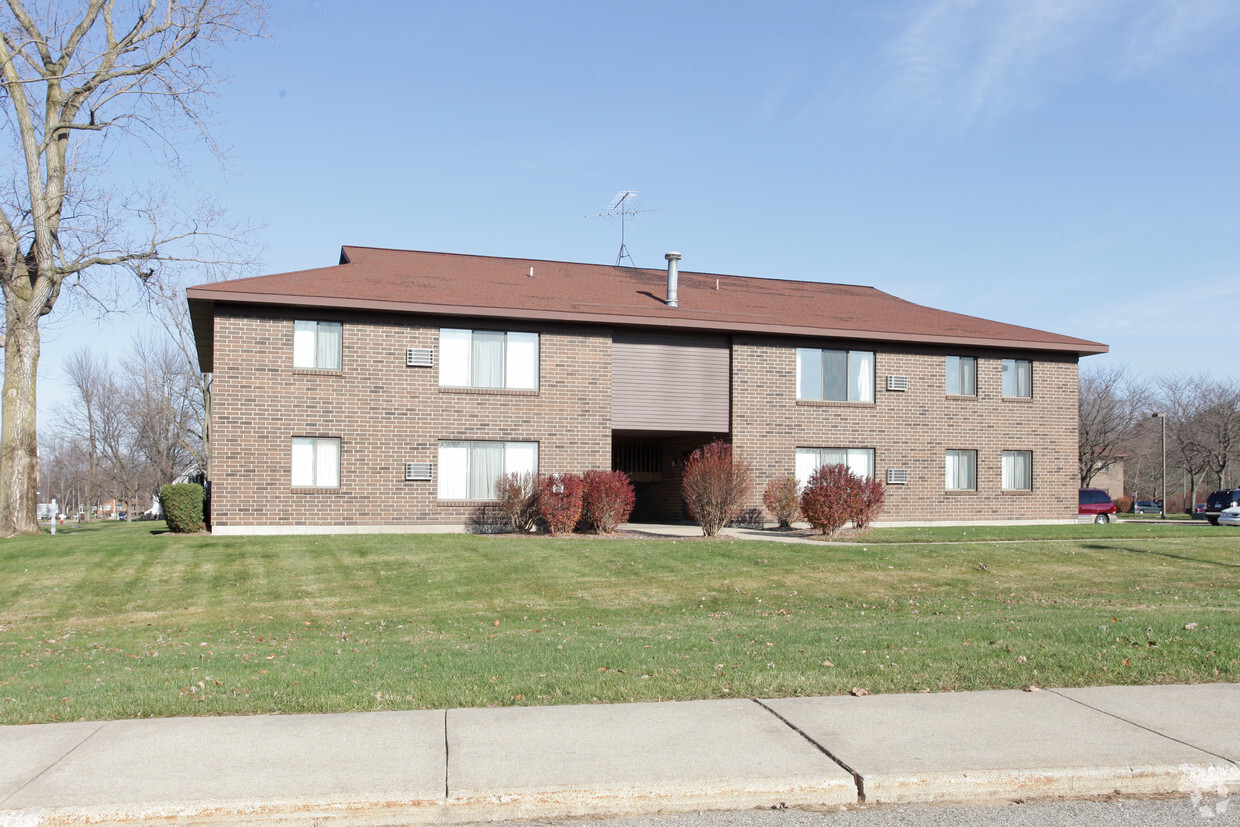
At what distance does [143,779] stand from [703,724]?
10.8ft

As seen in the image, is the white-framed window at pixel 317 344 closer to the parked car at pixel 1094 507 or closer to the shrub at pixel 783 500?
the shrub at pixel 783 500

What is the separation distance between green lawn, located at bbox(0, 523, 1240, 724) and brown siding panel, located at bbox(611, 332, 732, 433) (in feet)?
15.6

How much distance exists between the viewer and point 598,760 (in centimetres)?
565

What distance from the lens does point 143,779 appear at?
5.33 meters

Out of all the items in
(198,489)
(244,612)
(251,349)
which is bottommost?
(244,612)

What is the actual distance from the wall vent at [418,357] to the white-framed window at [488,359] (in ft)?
1.22

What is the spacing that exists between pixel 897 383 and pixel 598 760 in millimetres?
21995

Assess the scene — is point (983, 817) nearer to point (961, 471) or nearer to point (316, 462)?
point (316, 462)

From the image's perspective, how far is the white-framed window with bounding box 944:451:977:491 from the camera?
26797 millimetres

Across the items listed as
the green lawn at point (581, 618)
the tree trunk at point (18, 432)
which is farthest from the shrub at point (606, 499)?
the tree trunk at point (18, 432)

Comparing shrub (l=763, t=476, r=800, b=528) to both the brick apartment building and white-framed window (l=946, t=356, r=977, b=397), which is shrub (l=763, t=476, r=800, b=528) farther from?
white-framed window (l=946, t=356, r=977, b=397)

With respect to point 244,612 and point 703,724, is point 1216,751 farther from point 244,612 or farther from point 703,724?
point 244,612

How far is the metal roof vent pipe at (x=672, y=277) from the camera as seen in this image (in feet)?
84.8

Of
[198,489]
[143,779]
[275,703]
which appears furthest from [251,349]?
[143,779]
